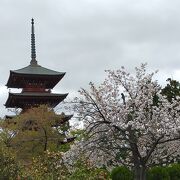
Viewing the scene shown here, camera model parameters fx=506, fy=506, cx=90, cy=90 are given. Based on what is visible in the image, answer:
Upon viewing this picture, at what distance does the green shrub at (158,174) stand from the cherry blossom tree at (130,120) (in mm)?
4792

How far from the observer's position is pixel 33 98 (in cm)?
4931

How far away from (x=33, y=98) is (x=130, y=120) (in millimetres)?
33622

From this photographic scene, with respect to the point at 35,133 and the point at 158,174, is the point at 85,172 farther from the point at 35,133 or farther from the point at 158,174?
the point at 35,133

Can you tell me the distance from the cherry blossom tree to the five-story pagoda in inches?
1228

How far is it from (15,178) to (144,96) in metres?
5.07

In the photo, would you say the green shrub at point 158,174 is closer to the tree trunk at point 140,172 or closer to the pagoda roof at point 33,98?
the tree trunk at point 140,172

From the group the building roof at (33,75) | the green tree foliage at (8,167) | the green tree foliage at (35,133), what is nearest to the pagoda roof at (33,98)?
the building roof at (33,75)

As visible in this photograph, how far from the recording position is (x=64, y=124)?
4522cm

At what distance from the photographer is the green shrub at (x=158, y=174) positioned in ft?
71.3

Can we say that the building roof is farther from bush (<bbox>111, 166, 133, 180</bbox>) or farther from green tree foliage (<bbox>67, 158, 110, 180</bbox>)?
green tree foliage (<bbox>67, 158, 110, 180</bbox>)

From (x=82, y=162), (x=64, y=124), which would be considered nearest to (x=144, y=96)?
(x=82, y=162)

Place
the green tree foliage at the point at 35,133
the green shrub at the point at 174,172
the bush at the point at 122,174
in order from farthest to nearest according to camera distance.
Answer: the green tree foliage at the point at 35,133 → the green shrub at the point at 174,172 → the bush at the point at 122,174

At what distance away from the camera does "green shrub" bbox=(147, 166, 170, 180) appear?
21734 millimetres

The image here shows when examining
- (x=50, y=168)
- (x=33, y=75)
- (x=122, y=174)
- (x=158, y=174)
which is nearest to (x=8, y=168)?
(x=50, y=168)
